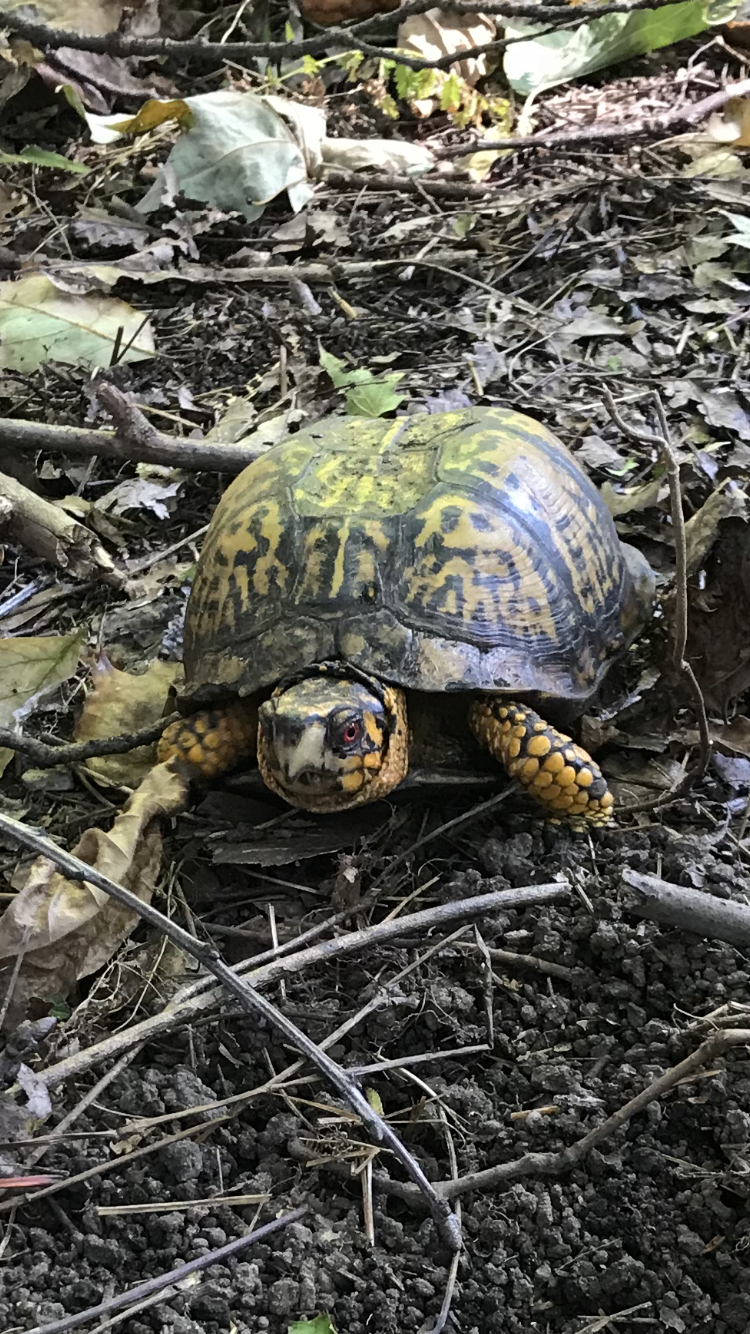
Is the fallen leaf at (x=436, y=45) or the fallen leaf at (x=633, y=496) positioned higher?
the fallen leaf at (x=436, y=45)

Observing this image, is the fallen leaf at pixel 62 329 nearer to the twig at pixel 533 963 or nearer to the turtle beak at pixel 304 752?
the turtle beak at pixel 304 752

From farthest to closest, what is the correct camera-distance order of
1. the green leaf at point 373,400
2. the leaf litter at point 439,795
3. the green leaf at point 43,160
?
the green leaf at point 43,160 < the green leaf at point 373,400 < the leaf litter at point 439,795

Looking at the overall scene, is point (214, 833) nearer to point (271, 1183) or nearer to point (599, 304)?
point (271, 1183)

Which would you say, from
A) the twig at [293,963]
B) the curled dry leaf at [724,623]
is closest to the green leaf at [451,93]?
the curled dry leaf at [724,623]

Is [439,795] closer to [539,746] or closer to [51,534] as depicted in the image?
[539,746]

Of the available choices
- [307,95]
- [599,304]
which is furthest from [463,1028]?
[307,95]

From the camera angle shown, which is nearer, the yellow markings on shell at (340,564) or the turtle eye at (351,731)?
the turtle eye at (351,731)
